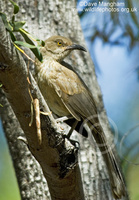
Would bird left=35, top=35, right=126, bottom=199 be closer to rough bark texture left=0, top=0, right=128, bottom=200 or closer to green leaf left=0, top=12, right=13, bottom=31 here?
rough bark texture left=0, top=0, right=128, bottom=200

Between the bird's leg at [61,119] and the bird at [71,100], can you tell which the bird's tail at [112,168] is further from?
the bird's leg at [61,119]

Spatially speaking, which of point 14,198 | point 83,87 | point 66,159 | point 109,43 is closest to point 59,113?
point 83,87

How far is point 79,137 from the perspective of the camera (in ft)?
14.2

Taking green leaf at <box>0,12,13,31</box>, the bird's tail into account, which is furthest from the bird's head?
green leaf at <box>0,12,13,31</box>

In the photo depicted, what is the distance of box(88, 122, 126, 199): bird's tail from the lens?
3.66m

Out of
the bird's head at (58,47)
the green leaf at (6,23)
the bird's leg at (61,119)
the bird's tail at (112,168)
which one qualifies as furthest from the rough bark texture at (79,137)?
the green leaf at (6,23)

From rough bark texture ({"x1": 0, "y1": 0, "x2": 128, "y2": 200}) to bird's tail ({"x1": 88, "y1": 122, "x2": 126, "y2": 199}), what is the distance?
384 mm

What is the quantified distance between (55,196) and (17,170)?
4.03ft

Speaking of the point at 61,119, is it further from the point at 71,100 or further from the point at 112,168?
the point at 112,168

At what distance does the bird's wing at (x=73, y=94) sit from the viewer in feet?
13.0

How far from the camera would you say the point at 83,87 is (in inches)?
165

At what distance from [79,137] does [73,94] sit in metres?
0.61

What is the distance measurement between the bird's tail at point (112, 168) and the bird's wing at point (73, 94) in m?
0.21

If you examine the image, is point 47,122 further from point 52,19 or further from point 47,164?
point 52,19
